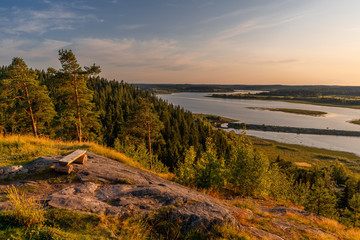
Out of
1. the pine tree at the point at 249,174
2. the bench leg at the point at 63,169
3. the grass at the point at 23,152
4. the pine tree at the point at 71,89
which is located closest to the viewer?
the bench leg at the point at 63,169

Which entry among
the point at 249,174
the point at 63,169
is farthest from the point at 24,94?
the point at 249,174

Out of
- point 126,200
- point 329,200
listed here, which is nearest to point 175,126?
point 329,200

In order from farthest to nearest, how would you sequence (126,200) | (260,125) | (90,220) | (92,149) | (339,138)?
(260,125), (339,138), (92,149), (126,200), (90,220)

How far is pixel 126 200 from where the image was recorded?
19.5 feet

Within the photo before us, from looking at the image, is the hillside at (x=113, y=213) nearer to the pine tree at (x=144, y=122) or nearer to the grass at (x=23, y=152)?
the grass at (x=23, y=152)

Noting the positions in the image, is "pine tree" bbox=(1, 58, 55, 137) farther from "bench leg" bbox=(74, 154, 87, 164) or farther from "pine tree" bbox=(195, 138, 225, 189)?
"pine tree" bbox=(195, 138, 225, 189)

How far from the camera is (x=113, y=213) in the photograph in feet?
16.7

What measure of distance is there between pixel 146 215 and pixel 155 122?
20774 millimetres

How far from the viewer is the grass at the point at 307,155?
66.9 metres

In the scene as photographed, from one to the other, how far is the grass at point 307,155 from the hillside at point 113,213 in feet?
208

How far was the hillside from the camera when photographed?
4.05m

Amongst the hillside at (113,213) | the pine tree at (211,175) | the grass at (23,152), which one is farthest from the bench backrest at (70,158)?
the pine tree at (211,175)

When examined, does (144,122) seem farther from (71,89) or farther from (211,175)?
(211,175)

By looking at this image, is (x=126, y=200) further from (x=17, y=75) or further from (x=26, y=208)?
→ (x=17, y=75)
